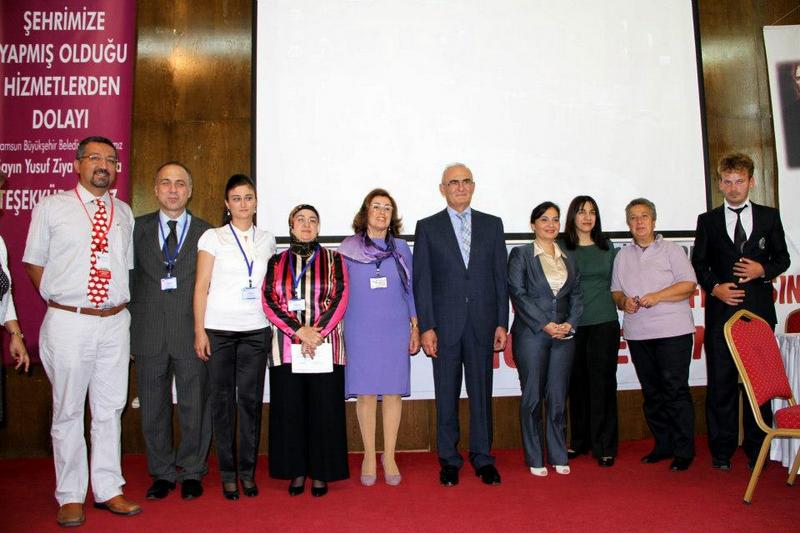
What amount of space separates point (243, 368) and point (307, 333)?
15.8 inches

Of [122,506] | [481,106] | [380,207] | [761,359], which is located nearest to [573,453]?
[761,359]

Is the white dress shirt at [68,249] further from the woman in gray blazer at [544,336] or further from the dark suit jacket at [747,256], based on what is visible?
the dark suit jacket at [747,256]

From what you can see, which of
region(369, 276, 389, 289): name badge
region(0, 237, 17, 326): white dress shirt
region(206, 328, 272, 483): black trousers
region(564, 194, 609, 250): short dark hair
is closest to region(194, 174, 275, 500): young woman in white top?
region(206, 328, 272, 483): black trousers

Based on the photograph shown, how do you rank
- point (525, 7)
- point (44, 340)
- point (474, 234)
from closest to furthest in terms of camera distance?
point (44, 340) → point (474, 234) → point (525, 7)

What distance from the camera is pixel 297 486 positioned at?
10.5 ft

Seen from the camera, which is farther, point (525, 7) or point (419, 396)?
point (525, 7)

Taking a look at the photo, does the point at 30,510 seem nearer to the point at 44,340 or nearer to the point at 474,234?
the point at 44,340

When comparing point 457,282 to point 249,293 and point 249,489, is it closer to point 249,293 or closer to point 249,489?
point 249,293

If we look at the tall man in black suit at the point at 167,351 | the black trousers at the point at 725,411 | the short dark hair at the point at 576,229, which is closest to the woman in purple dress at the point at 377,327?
the tall man in black suit at the point at 167,351

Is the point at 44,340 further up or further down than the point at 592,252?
further down

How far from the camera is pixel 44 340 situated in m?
2.87

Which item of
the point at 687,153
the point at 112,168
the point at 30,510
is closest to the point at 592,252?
the point at 687,153

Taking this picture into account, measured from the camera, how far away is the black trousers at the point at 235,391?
3.13 meters

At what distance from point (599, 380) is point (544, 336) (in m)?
0.58
